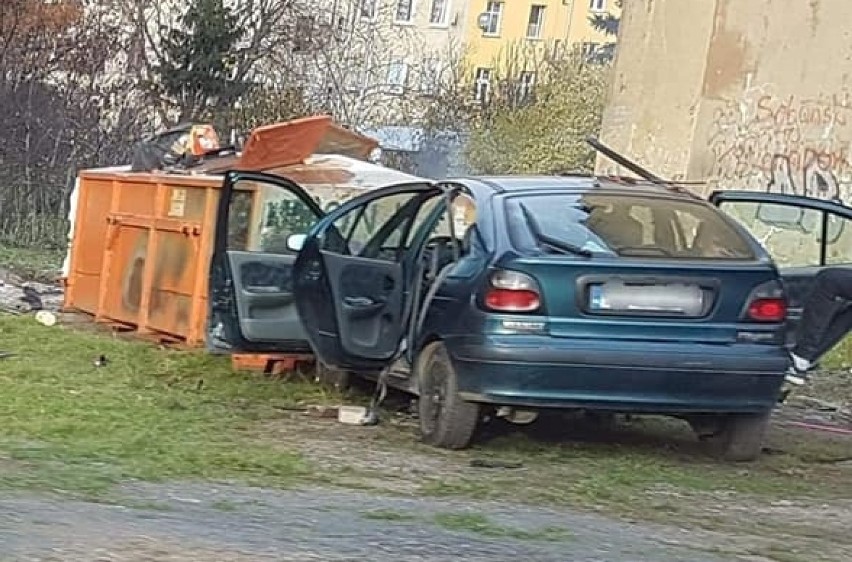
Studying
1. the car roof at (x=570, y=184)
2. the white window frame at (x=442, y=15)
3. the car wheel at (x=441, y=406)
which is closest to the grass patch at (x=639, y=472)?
the car wheel at (x=441, y=406)

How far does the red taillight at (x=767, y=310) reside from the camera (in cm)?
834

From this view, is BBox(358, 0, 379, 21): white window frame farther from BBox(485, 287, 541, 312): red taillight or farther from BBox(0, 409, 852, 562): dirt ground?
BBox(0, 409, 852, 562): dirt ground

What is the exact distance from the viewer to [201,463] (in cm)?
758

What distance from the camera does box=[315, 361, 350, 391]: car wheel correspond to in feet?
35.1

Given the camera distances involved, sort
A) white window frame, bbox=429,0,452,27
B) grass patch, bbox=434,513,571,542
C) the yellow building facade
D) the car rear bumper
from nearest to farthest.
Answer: grass patch, bbox=434,513,571,542 → the car rear bumper → white window frame, bbox=429,0,452,27 → the yellow building facade

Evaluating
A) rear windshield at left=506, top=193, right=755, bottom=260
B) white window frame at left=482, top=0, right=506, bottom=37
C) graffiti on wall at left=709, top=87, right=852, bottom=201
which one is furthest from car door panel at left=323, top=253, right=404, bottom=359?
white window frame at left=482, top=0, right=506, bottom=37

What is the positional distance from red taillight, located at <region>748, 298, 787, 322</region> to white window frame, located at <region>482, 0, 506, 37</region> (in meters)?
56.5

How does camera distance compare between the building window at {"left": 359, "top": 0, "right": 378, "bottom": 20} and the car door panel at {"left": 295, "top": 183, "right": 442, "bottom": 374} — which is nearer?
the car door panel at {"left": 295, "top": 183, "right": 442, "bottom": 374}

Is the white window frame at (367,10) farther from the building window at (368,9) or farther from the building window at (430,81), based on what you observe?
the building window at (430,81)

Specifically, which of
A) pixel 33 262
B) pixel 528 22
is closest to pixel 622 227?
pixel 33 262

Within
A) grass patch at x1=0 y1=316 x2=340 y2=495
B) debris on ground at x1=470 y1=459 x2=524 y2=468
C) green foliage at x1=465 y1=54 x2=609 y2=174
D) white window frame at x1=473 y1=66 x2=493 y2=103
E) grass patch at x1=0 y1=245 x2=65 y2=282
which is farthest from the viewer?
white window frame at x1=473 y1=66 x2=493 y2=103

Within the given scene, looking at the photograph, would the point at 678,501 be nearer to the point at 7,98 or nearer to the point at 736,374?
the point at 736,374

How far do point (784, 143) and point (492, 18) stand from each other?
47.9m

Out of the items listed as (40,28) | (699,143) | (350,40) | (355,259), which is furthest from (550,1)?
(355,259)
